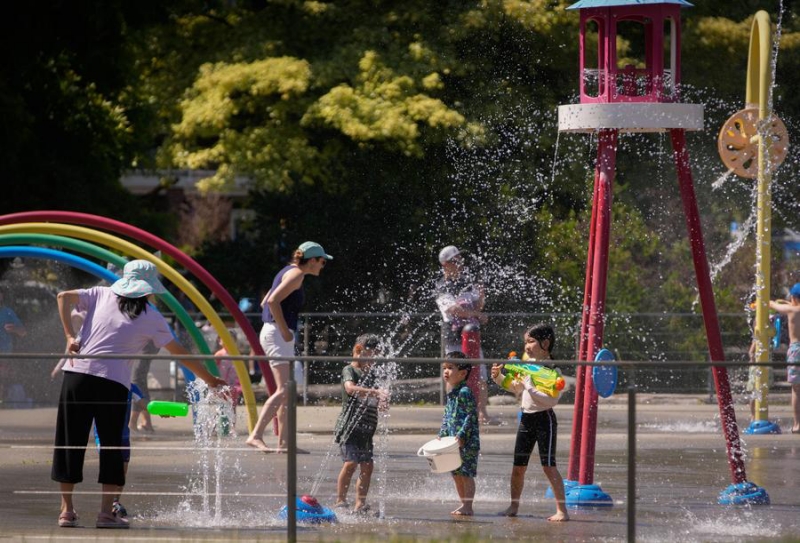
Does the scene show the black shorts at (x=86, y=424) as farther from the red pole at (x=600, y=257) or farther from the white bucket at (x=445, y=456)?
the red pole at (x=600, y=257)

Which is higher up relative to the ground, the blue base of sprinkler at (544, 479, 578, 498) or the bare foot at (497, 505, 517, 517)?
the blue base of sprinkler at (544, 479, 578, 498)

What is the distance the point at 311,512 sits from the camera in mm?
9023

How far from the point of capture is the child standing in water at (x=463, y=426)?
30.9 feet

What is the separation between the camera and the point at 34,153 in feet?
71.8

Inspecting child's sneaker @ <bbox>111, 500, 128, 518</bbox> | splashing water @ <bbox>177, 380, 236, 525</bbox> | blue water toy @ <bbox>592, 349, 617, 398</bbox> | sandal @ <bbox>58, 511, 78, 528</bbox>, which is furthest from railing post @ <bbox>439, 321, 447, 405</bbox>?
sandal @ <bbox>58, 511, 78, 528</bbox>

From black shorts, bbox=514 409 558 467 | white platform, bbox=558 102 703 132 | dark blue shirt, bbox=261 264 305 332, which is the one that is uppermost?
white platform, bbox=558 102 703 132

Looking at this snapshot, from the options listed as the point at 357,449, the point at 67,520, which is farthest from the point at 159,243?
the point at 67,520

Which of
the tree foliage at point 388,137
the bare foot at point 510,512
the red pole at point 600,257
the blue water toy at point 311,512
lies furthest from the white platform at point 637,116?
the tree foliage at point 388,137

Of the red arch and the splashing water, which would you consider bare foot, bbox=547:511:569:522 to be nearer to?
the splashing water

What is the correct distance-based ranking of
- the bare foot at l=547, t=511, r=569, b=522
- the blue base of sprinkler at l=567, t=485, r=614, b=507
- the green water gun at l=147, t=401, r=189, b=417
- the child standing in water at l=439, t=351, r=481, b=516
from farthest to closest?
the green water gun at l=147, t=401, r=189, b=417 < the blue base of sprinkler at l=567, t=485, r=614, b=507 < the child standing in water at l=439, t=351, r=481, b=516 < the bare foot at l=547, t=511, r=569, b=522

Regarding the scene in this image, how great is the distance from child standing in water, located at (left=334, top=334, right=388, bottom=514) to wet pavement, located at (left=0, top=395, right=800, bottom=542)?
0.43ft

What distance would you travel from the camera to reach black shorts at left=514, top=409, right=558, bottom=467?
947 cm

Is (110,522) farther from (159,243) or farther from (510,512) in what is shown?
(159,243)

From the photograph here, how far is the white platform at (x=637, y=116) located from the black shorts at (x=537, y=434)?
85.1 inches
